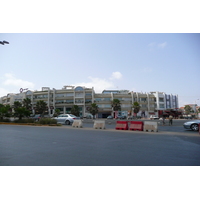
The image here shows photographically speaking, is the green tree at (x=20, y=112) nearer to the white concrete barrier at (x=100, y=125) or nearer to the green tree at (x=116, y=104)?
the white concrete barrier at (x=100, y=125)

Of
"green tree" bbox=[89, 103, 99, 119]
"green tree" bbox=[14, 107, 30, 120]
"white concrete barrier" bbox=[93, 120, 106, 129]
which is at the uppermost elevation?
"green tree" bbox=[89, 103, 99, 119]

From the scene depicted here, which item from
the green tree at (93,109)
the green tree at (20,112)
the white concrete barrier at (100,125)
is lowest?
the white concrete barrier at (100,125)

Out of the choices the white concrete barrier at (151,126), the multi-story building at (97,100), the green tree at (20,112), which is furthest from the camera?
the multi-story building at (97,100)

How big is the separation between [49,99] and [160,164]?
7425 cm

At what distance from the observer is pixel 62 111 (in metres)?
74.7

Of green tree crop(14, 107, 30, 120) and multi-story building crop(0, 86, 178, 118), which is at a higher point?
multi-story building crop(0, 86, 178, 118)

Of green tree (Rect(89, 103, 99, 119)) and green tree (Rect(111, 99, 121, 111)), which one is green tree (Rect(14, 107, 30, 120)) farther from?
green tree (Rect(111, 99, 121, 111))

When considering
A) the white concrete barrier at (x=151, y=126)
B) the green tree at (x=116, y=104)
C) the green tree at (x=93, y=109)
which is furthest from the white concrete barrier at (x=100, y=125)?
the green tree at (x=116, y=104)

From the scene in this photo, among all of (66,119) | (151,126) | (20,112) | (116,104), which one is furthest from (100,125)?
(116,104)

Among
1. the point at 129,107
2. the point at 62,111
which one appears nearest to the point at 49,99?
the point at 62,111

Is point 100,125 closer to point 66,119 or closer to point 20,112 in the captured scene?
point 66,119

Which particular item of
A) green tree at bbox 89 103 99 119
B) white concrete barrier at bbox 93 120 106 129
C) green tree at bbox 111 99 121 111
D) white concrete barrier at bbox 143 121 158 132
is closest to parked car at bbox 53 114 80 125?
white concrete barrier at bbox 93 120 106 129

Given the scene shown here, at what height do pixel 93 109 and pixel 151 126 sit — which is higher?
pixel 93 109

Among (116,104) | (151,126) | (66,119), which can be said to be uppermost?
(116,104)
